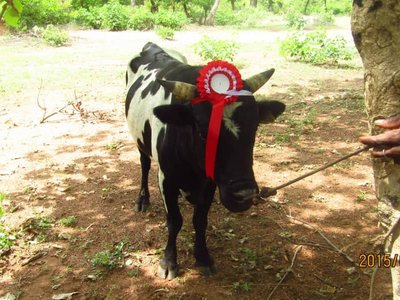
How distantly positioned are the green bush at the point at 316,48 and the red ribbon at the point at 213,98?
10169 millimetres

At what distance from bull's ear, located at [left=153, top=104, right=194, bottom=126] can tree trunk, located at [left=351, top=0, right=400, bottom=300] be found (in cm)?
120

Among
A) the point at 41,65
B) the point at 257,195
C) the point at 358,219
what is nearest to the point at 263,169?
the point at 358,219

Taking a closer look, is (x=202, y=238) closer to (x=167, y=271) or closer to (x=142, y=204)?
(x=167, y=271)

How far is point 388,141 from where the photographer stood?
2104mm

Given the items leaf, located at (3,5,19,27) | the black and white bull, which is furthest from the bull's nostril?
leaf, located at (3,5,19,27)

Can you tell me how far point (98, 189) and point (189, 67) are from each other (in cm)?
243

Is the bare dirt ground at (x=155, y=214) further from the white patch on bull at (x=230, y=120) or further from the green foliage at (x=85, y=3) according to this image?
the green foliage at (x=85, y=3)

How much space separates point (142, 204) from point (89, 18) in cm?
2091

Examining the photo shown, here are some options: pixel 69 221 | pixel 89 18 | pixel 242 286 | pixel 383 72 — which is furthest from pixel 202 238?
pixel 89 18

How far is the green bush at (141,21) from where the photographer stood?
74.5 feet

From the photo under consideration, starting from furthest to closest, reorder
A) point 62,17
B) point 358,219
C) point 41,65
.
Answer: point 62,17, point 41,65, point 358,219

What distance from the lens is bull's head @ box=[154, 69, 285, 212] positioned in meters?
2.74

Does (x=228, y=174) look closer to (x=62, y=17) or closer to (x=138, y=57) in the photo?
(x=138, y=57)

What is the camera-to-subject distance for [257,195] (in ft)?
9.19
